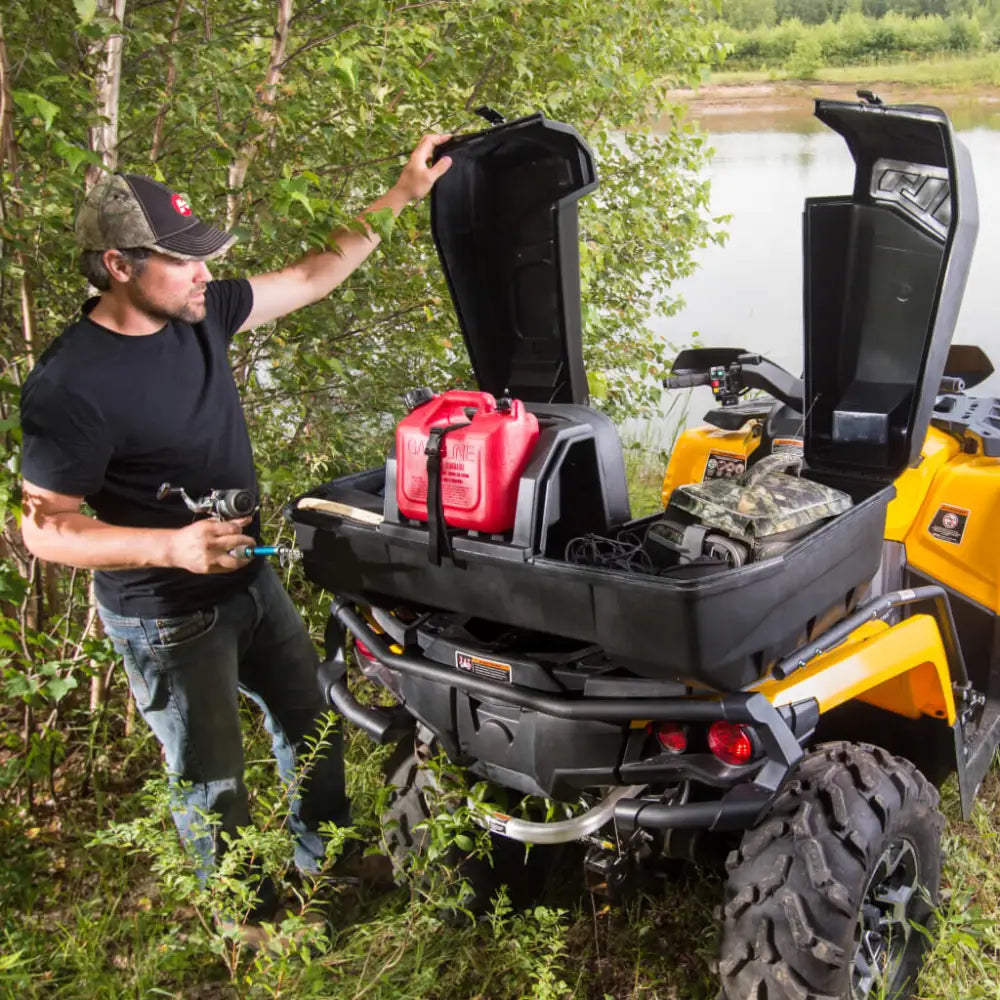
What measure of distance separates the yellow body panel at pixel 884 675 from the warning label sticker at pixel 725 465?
676 mm

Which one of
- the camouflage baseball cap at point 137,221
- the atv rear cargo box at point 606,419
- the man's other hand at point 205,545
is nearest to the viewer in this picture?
the atv rear cargo box at point 606,419

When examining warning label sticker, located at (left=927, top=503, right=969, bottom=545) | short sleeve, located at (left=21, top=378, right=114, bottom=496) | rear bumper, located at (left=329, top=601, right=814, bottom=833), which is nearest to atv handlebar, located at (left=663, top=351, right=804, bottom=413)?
warning label sticker, located at (left=927, top=503, right=969, bottom=545)

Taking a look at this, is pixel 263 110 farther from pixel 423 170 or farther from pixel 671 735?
pixel 671 735

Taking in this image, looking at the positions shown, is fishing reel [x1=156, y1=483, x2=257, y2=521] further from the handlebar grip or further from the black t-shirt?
the handlebar grip

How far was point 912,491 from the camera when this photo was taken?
253cm

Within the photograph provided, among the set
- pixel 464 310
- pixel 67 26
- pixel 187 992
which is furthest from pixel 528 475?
pixel 67 26

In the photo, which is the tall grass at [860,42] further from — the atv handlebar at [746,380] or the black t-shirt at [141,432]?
the black t-shirt at [141,432]

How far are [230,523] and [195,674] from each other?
1.68 ft

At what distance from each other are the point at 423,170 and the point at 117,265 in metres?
0.76

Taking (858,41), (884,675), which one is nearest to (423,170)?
(884,675)

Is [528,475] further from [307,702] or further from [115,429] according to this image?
[307,702]

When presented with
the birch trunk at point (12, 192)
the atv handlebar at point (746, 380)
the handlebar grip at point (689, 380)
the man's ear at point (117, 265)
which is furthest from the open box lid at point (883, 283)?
the birch trunk at point (12, 192)

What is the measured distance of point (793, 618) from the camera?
5.60ft

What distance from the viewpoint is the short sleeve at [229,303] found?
2.44 metres
